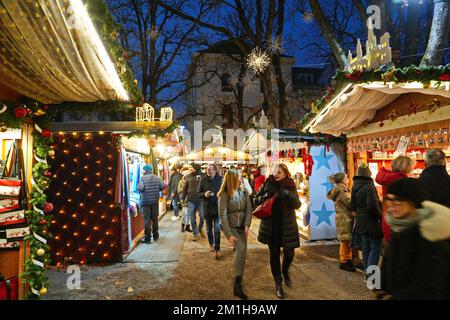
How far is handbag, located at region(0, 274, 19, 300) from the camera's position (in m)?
3.81

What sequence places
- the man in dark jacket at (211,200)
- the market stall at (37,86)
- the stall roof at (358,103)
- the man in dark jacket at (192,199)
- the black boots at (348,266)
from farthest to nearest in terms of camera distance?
the man in dark jacket at (192,199) < the man in dark jacket at (211,200) < the black boots at (348,266) < the stall roof at (358,103) < the market stall at (37,86)

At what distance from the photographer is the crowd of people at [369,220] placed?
1981mm

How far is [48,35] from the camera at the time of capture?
2.69 metres

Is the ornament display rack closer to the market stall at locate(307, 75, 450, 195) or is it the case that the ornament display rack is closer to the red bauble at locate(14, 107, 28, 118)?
the red bauble at locate(14, 107, 28, 118)

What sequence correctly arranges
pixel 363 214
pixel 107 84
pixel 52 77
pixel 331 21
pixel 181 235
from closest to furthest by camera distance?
pixel 52 77, pixel 107 84, pixel 363 214, pixel 181 235, pixel 331 21

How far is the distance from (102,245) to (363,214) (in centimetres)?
515

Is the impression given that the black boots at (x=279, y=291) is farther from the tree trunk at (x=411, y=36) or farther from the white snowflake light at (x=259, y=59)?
the white snowflake light at (x=259, y=59)

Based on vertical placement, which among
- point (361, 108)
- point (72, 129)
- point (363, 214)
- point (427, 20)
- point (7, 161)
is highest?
point (427, 20)

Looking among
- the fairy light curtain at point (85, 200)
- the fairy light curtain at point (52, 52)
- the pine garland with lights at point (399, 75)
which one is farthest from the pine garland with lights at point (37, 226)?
the pine garland with lights at point (399, 75)

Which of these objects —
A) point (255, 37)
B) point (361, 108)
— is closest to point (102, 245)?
point (361, 108)

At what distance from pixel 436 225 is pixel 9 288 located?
4.92 meters

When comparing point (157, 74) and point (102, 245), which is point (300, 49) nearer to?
point (157, 74)

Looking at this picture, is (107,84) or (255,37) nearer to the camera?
(107,84)

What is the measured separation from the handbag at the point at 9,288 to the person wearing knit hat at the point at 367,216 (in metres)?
5.20
